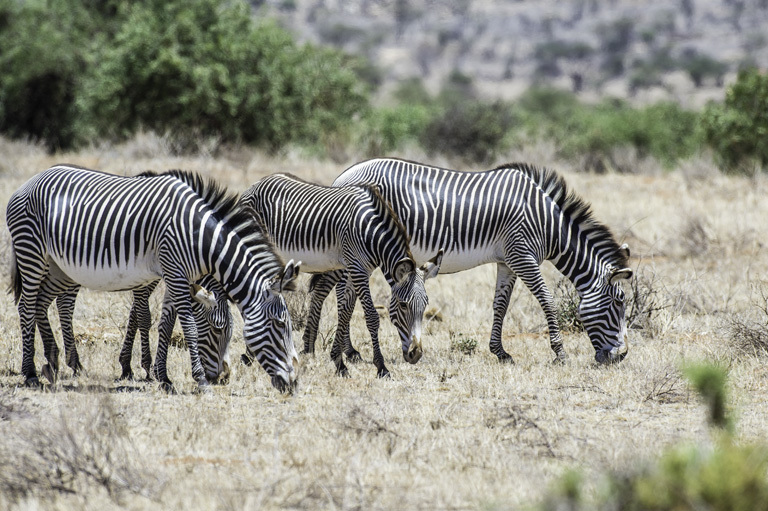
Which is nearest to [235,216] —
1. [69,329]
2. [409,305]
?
[409,305]

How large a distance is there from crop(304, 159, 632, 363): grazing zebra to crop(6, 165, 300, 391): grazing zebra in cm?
243

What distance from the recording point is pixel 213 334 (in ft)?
25.8

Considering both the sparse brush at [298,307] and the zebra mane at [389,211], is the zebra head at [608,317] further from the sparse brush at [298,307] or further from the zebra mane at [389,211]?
the sparse brush at [298,307]

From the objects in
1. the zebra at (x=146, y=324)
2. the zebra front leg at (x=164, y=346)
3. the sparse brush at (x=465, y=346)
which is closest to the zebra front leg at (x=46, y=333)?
the zebra at (x=146, y=324)

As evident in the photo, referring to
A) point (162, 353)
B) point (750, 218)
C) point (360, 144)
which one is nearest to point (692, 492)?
point (162, 353)

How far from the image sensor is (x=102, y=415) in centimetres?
578

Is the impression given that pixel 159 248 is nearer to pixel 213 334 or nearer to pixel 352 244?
pixel 213 334

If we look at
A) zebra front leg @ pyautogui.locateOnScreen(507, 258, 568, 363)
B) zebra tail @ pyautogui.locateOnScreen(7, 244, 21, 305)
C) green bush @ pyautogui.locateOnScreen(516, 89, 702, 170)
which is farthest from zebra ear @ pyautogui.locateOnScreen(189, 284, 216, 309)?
green bush @ pyautogui.locateOnScreen(516, 89, 702, 170)

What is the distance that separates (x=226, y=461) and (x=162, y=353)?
2504 millimetres

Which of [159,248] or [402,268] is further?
[402,268]

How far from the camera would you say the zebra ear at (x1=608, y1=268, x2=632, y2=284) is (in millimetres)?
9213

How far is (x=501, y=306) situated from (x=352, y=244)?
2.07 m

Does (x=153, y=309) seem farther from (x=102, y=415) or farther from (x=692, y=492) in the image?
(x=692, y=492)

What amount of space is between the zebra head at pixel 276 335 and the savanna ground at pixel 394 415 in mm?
221
